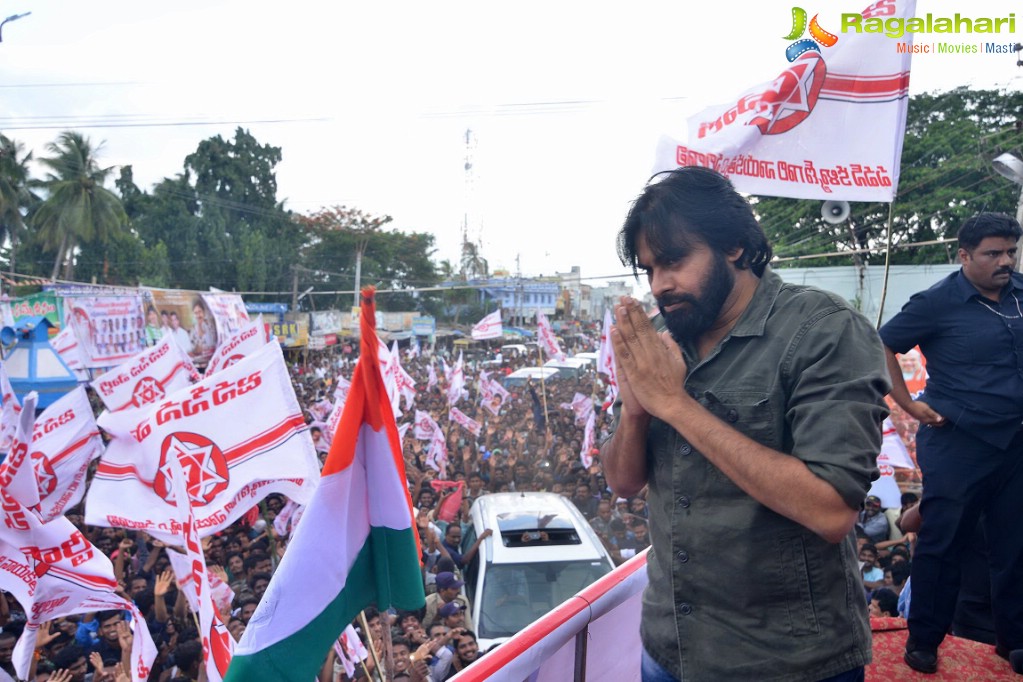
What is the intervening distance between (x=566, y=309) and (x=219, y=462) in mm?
75748

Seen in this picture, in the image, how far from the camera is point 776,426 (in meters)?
1.27

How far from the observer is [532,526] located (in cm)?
686

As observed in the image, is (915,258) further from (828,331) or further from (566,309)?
(566,309)

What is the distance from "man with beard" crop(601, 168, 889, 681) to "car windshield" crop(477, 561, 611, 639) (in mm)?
4732

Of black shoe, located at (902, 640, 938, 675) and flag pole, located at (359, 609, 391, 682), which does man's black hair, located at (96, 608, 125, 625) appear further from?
black shoe, located at (902, 640, 938, 675)

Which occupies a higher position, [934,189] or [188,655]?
[934,189]

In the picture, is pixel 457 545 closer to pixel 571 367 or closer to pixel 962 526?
pixel 962 526

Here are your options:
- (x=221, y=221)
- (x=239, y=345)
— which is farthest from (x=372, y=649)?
(x=221, y=221)

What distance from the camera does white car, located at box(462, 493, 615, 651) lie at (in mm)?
5984

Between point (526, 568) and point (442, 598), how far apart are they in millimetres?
775

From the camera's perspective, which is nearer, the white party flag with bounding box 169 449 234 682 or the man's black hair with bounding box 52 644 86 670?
the white party flag with bounding box 169 449 234 682

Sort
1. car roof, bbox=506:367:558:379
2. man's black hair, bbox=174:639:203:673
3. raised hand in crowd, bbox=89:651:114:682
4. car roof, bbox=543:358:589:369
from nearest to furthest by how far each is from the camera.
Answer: raised hand in crowd, bbox=89:651:114:682 → man's black hair, bbox=174:639:203:673 → car roof, bbox=506:367:558:379 → car roof, bbox=543:358:589:369

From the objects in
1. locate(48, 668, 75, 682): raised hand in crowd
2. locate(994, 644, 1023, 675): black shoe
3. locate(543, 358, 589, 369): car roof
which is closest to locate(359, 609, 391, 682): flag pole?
locate(994, 644, 1023, 675): black shoe

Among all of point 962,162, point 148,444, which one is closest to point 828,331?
point 148,444
